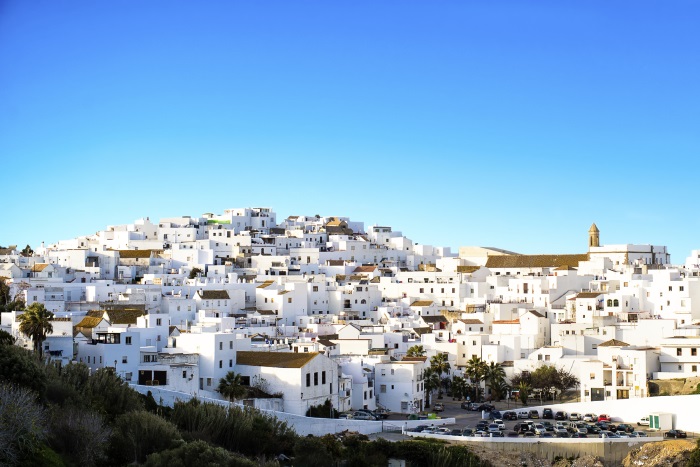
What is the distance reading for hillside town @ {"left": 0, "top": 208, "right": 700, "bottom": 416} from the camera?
38812 mm

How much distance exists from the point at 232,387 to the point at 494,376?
13.6m

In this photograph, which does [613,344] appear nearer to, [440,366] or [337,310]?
[440,366]

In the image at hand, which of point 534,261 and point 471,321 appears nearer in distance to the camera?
point 471,321

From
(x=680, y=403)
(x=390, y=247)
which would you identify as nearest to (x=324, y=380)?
(x=680, y=403)

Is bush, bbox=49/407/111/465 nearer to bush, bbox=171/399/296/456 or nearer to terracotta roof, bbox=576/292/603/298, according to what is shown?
bush, bbox=171/399/296/456

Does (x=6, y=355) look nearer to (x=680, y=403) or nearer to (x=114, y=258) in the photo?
(x=680, y=403)

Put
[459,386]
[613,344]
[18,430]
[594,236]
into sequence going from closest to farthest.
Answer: [18,430], [459,386], [613,344], [594,236]

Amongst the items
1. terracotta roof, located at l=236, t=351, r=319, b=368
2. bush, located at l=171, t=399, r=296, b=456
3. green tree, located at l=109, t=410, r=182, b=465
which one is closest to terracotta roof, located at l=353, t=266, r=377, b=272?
terracotta roof, located at l=236, t=351, r=319, b=368

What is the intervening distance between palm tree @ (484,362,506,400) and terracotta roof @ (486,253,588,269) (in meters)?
21.8

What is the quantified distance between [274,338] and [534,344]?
12.6 metres

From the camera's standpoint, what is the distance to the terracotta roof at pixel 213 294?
2221 inches

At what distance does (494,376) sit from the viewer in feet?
151

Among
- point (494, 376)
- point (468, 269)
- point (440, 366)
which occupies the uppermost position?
point (468, 269)

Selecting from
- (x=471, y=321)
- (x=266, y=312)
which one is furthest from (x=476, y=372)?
(x=266, y=312)
